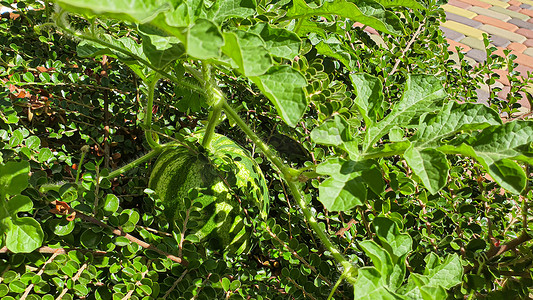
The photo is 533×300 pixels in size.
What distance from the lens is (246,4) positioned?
817 mm

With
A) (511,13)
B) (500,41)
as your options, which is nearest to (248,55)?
(500,41)

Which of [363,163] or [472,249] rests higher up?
[363,163]

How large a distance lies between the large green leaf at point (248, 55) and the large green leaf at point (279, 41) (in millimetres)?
127

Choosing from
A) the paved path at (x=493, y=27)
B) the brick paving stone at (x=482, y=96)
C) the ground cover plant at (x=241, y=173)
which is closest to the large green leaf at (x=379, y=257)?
the ground cover plant at (x=241, y=173)

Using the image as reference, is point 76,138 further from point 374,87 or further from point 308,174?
point 374,87

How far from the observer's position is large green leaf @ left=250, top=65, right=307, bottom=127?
650 millimetres

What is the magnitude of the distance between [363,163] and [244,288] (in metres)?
0.45

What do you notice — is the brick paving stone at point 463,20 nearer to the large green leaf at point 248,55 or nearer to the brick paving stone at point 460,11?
the brick paving stone at point 460,11

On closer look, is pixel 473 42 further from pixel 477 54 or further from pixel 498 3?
pixel 498 3

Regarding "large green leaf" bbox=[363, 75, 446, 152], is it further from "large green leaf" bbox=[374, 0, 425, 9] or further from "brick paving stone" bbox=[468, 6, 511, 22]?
"brick paving stone" bbox=[468, 6, 511, 22]

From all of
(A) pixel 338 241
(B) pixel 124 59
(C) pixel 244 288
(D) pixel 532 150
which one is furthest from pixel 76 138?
(D) pixel 532 150

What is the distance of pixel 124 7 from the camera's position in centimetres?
48

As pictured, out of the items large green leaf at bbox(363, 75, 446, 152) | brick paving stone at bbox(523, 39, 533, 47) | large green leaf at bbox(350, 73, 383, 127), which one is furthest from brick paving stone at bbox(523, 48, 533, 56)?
large green leaf at bbox(350, 73, 383, 127)

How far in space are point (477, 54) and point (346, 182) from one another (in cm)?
396
